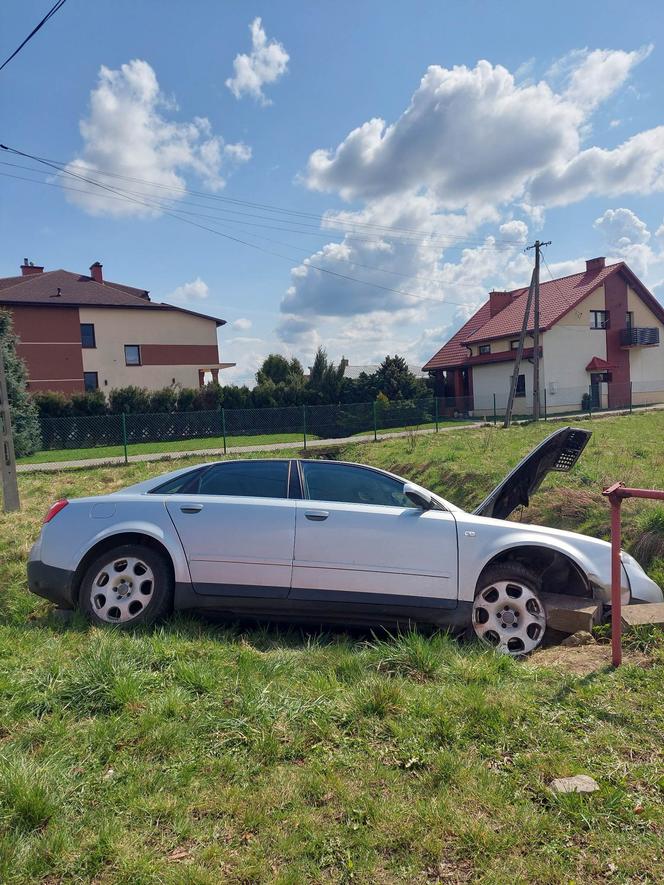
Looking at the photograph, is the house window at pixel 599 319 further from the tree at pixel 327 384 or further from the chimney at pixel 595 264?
the tree at pixel 327 384

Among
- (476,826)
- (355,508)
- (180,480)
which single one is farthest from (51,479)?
(476,826)

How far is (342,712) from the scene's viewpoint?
3.25 metres

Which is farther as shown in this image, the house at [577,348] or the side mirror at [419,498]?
the house at [577,348]

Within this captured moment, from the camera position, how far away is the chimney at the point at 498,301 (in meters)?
41.9

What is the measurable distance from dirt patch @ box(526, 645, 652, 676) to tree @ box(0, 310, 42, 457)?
23.2m

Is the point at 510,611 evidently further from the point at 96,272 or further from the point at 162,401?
the point at 96,272

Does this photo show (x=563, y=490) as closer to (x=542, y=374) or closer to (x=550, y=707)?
(x=550, y=707)

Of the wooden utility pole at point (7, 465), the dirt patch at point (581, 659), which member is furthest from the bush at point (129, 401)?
the dirt patch at point (581, 659)

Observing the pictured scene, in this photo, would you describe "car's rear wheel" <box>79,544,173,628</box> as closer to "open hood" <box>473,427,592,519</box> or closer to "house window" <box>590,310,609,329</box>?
"open hood" <box>473,427,592,519</box>

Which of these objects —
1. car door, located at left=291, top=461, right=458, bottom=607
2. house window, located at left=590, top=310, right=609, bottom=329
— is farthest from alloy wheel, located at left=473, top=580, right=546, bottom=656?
house window, located at left=590, top=310, right=609, bottom=329

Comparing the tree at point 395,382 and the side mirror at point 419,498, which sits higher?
the tree at point 395,382

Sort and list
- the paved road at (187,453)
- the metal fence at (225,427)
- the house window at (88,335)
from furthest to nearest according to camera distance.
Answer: the house window at (88,335) < the metal fence at (225,427) < the paved road at (187,453)

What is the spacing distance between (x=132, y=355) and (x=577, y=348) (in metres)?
28.3

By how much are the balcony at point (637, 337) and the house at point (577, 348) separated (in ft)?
0.20
